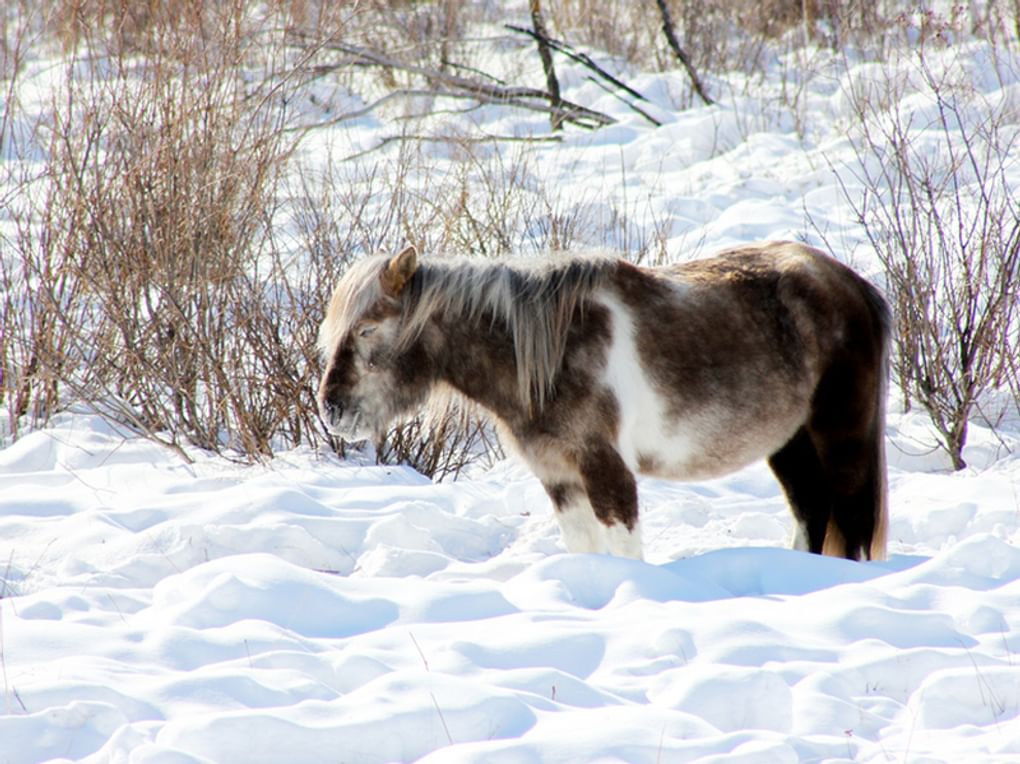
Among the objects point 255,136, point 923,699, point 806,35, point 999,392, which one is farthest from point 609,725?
point 806,35

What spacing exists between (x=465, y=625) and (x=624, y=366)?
113cm

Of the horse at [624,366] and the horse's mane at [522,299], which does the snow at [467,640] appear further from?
the horse's mane at [522,299]

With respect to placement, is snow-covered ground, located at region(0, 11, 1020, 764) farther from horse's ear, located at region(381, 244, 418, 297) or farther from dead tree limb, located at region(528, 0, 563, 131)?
dead tree limb, located at region(528, 0, 563, 131)

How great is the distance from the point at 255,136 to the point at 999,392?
435 centimetres

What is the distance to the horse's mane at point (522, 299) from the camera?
372 cm

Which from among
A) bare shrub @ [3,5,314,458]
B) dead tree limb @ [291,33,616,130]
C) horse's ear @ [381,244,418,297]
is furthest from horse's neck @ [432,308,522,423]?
dead tree limb @ [291,33,616,130]

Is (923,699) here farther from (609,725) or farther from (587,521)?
(587,521)

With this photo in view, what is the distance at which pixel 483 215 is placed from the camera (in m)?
7.22

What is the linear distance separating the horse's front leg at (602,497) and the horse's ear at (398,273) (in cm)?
79

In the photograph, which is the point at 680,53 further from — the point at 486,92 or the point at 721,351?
the point at 721,351

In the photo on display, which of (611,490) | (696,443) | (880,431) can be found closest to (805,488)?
(880,431)

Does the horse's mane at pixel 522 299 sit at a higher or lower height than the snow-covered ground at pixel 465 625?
higher

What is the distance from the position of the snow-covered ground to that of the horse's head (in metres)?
0.55

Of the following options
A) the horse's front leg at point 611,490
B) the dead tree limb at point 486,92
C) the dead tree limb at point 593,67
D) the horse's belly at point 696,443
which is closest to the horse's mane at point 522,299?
the horse's front leg at point 611,490
